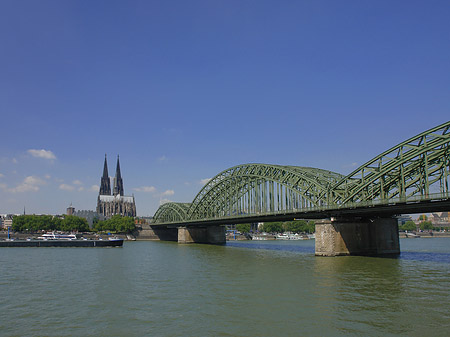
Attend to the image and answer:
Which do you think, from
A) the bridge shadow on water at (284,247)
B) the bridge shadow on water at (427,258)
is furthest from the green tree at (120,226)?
the bridge shadow on water at (427,258)

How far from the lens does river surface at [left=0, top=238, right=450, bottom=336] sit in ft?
72.4

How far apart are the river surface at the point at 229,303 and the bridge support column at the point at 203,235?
3347 inches

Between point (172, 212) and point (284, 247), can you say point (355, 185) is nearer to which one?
point (284, 247)

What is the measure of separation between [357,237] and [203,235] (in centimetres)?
7508

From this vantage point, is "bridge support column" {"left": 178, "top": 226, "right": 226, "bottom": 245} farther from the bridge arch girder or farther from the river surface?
the river surface

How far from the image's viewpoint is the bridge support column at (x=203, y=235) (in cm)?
13112

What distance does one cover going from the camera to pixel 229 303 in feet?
93.8

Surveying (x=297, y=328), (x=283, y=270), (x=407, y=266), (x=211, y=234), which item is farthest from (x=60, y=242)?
(x=297, y=328)

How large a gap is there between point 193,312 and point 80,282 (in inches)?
726

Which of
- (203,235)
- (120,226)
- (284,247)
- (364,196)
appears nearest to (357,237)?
(364,196)

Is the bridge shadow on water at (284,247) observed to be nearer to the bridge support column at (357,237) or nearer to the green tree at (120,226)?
the bridge support column at (357,237)

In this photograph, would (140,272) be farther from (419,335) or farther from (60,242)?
(60,242)

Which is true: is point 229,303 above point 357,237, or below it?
below

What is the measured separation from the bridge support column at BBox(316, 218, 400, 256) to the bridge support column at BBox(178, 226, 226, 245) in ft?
219
